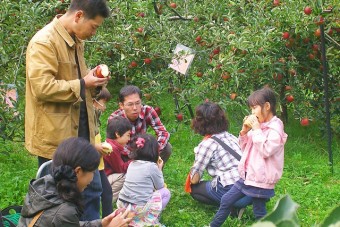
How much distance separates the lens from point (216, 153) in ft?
15.8

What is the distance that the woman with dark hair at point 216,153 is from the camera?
4.77m

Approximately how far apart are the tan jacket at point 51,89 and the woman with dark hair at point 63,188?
37 cm

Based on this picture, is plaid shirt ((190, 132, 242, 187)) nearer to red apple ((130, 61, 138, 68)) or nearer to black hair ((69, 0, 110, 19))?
red apple ((130, 61, 138, 68))

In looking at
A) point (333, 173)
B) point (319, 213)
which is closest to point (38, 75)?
point (319, 213)

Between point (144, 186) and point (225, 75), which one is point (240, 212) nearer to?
point (144, 186)

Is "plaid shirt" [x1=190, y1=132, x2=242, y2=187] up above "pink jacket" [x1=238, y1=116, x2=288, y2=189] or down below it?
below

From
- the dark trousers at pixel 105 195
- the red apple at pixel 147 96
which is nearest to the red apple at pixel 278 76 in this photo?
the red apple at pixel 147 96

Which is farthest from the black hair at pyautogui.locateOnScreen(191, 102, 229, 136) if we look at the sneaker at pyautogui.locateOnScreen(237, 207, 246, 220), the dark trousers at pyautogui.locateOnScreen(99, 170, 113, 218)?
the dark trousers at pyautogui.locateOnScreen(99, 170, 113, 218)

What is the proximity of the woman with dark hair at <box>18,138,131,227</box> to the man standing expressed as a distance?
37 centimetres

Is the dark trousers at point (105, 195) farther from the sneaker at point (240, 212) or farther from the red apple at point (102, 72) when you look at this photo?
the sneaker at point (240, 212)

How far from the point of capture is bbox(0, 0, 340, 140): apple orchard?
18.2 ft

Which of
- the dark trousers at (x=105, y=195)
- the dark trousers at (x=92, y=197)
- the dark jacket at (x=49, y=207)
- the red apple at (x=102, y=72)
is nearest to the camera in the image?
the dark jacket at (x=49, y=207)

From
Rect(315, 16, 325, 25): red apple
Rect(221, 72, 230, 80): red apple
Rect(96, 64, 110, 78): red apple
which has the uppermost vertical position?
Rect(96, 64, 110, 78): red apple

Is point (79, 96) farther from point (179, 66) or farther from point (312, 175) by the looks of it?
point (312, 175)
